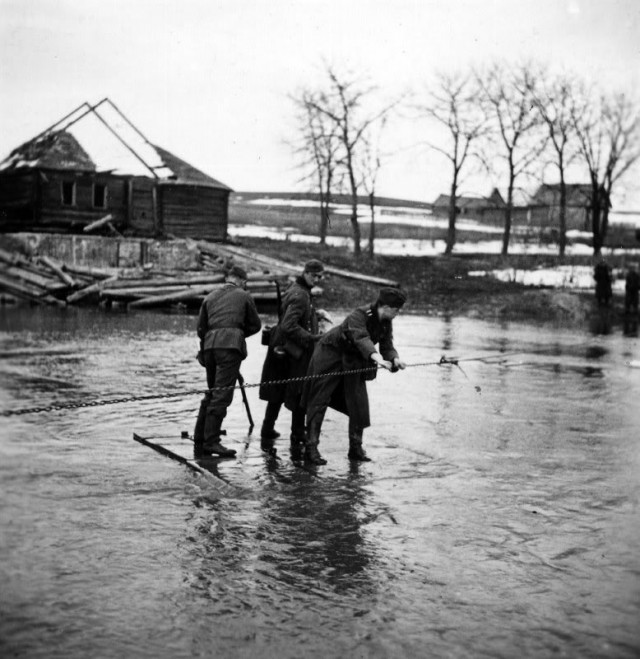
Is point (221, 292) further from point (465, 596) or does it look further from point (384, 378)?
point (384, 378)

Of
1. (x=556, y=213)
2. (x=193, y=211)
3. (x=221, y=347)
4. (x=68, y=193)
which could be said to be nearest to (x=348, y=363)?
(x=221, y=347)

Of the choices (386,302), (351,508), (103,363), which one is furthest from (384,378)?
(351,508)

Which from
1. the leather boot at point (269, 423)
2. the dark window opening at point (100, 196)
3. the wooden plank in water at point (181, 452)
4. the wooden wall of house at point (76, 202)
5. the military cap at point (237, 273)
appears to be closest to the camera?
the wooden plank in water at point (181, 452)

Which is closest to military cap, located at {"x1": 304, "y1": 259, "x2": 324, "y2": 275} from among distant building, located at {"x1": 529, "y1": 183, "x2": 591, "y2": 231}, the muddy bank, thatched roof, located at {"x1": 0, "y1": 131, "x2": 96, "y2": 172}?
the muddy bank

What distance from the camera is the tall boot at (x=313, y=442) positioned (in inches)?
319

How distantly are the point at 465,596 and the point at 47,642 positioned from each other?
2.19 meters

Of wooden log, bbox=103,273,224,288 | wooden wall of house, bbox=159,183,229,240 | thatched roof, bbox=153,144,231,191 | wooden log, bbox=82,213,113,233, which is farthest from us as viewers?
wooden wall of house, bbox=159,183,229,240

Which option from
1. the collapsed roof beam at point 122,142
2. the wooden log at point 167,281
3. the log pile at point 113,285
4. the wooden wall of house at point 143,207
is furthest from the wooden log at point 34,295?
the collapsed roof beam at point 122,142

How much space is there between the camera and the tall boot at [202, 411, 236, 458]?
816 centimetres

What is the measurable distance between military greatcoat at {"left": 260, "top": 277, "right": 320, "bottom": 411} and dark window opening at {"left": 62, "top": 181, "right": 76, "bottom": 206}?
3534 cm

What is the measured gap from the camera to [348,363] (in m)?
8.30

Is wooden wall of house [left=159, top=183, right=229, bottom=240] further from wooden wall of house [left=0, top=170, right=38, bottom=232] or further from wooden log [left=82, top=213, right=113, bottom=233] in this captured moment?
wooden wall of house [left=0, top=170, right=38, bottom=232]

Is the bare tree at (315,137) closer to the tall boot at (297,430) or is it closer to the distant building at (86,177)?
the distant building at (86,177)

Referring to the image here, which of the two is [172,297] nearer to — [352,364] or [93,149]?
[93,149]
